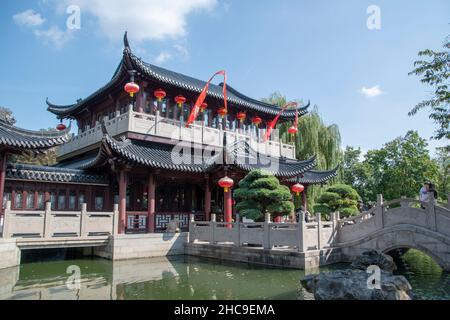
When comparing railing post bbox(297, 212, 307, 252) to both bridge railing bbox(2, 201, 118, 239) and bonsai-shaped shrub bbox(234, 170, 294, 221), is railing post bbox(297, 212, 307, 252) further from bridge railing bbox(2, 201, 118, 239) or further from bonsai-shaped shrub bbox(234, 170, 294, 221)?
bridge railing bbox(2, 201, 118, 239)

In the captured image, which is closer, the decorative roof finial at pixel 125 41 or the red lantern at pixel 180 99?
the decorative roof finial at pixel 125 41

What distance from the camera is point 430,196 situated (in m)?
9.28

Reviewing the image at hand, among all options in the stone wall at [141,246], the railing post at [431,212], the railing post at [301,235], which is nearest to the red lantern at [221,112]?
the stone wall at [141,246]

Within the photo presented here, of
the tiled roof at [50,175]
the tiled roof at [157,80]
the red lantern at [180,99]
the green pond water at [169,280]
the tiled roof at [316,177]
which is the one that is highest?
the tiled roof at [157,80]

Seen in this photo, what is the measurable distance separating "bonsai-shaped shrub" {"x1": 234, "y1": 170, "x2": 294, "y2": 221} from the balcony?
4.14 m

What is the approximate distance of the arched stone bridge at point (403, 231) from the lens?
9025mm

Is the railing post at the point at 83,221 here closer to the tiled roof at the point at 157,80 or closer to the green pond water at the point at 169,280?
the green pond water at the point at 169,280

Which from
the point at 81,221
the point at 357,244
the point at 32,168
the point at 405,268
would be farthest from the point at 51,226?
the point at 405,268

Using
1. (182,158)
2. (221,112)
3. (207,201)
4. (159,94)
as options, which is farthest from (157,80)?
(207,201)

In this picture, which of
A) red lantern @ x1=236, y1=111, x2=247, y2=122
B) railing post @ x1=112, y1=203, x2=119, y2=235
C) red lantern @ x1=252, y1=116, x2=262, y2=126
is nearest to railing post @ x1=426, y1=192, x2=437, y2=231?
railing post @ x1=112, y1=203, x2=119, y2=235

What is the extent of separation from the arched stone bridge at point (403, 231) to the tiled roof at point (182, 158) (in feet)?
15.3

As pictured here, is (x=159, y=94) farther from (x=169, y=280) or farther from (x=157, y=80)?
(x=169, y=280)

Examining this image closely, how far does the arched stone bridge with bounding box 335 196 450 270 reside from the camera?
9.02 meters
